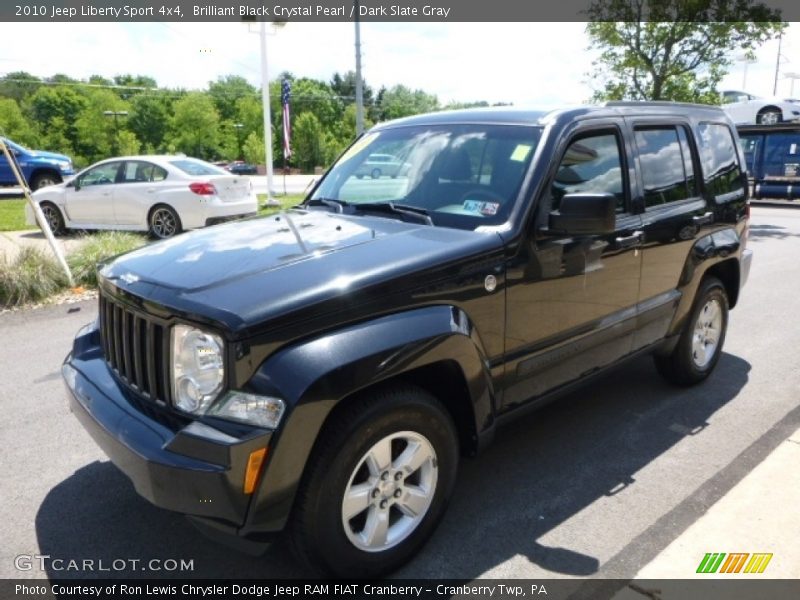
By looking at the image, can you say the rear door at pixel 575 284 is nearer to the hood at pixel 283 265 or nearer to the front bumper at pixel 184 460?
the hood at pixel 283 265

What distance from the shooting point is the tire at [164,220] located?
11.4m

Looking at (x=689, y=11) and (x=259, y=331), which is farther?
(x=689, y=11)

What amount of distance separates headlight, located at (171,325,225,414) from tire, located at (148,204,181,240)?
9.64m

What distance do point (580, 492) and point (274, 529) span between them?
1786 mm

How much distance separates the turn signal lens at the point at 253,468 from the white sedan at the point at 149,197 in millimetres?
9681

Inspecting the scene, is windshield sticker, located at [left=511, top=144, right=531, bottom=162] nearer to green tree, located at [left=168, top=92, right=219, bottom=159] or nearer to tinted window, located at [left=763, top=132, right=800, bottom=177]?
tinted window, located at [left=763, top=132, right=800, bottom=177]

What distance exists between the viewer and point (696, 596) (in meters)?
2.56

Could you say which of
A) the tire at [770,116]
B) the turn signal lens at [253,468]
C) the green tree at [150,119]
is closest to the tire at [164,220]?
the turn signal lens at [253,468]

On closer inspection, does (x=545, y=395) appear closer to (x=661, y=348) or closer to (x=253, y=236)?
(x=661, y=348)

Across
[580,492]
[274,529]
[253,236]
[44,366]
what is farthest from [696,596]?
[44,366]

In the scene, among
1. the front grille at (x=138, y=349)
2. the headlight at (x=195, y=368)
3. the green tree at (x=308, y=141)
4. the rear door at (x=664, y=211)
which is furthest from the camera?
the green tree at (x=308, y=141)

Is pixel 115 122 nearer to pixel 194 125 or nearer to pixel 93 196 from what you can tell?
pixel 194 125

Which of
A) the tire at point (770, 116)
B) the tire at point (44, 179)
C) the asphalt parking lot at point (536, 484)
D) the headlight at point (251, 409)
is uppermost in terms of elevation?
the tire at point (770, 116)

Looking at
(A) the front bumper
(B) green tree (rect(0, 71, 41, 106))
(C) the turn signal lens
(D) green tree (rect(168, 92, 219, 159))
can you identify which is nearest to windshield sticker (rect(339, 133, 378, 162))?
(A) the front bumper
